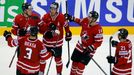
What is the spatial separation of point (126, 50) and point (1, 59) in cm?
236

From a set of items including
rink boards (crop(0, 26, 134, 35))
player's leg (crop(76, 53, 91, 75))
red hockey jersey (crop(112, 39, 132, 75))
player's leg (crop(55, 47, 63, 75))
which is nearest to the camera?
red hockey jersey (crop(112, 39, 132, 75))

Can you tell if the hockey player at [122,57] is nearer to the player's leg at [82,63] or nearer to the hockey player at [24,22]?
the player's leg at [82,63]

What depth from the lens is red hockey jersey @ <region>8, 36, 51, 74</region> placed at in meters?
5.18

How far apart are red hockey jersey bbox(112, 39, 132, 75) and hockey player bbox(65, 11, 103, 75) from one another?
0.54m

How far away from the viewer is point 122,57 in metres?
5.36

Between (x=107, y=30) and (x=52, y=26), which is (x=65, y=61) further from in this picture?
(x=107, y=30)

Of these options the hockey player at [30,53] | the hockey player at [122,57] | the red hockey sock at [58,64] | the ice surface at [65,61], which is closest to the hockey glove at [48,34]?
the red hockey sock at [58,64]

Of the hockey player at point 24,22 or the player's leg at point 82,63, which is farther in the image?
the hockey player at point 24,22

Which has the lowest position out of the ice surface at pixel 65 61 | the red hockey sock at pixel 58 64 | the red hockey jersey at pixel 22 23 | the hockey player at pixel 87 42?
the ice surface at pixel 65 61

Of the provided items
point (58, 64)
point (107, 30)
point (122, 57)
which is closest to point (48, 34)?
point (58, 64)

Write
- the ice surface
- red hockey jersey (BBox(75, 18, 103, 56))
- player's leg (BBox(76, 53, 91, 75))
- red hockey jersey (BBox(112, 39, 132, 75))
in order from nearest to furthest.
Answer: red hockey jersey (BBox(112, 39, 132, 75)) < red hockey jersey (BBox(75, 18, 103, 56)) < player's leg (BBox(76, 53, 91, 75)) < the ice surface

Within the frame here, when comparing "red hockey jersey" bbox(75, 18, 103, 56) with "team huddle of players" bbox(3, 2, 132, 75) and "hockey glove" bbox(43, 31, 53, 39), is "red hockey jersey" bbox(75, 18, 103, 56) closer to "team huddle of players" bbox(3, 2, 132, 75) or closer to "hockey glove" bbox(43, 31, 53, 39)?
"team huddle of players" bbox(3, 2, 132, 75)

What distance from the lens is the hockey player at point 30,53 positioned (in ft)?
17.0

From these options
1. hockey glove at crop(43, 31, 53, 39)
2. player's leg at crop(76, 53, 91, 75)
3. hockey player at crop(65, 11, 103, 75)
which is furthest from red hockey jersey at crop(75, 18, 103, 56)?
hockey glove at crop(43, 31, 53, 39)
